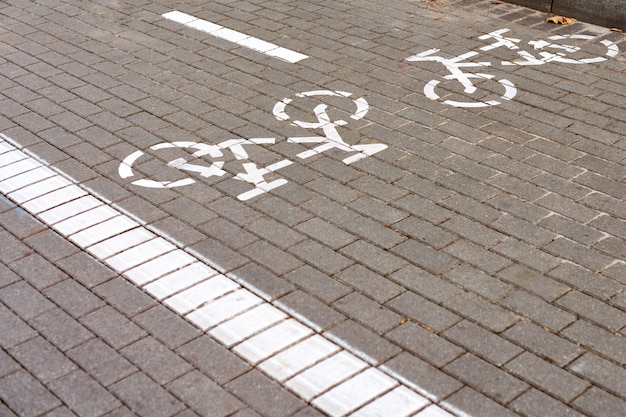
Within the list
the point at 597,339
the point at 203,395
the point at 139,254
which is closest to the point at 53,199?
the point at 139,254

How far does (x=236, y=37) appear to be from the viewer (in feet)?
33.1

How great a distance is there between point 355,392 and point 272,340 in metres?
0.66

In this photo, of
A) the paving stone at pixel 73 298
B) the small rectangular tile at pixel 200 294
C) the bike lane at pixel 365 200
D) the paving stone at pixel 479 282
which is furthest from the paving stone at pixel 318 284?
the paving stone at pixel 73 298

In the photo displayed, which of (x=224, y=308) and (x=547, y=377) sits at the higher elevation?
(x=547, y=377)

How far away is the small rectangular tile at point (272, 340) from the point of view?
5.19m

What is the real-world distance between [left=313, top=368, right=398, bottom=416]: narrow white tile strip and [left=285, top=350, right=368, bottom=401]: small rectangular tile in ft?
0.15

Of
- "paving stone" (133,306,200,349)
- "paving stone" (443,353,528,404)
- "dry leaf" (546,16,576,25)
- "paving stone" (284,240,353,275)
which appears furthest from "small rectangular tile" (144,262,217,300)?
"dry leaf" (546,16,576,25)

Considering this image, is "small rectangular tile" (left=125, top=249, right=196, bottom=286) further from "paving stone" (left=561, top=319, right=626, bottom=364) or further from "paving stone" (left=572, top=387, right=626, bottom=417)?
"paving stone" (left=572, top=387, right=626, bottom=417)

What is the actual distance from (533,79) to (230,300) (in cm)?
453

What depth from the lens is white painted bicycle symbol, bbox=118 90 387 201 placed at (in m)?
7.08

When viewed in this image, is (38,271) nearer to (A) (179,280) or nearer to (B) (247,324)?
(A) (179,280)

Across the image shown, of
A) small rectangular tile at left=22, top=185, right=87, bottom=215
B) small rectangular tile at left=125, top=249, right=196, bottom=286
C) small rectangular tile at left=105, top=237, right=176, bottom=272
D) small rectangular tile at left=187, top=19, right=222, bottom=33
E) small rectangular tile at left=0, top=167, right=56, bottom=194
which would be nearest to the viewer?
small rectangular tile at left=125, top=249, right=196, bottom=286

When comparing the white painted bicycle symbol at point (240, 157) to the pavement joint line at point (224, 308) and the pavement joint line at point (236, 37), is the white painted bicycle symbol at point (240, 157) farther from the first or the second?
the pavement joint line at point (236, 37)

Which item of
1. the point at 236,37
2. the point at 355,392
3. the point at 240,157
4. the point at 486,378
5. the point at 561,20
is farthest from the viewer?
the point at 561,20
